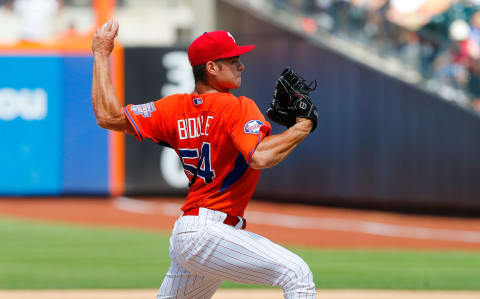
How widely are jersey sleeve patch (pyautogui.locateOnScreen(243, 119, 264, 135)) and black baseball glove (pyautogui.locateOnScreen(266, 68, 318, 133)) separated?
15cm

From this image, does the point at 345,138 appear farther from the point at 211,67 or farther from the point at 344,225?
the point at 211,67

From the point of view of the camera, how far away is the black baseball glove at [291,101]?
12.3 ft

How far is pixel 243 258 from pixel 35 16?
14363 millimetres

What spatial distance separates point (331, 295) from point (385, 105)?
25.7 feet

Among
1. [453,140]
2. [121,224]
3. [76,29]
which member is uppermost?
[76,29]

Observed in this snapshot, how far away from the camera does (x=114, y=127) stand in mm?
4051

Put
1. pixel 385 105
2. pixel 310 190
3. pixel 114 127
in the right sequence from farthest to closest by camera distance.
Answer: pixel 310 190 < pixel 385 105 < pixel 114 127

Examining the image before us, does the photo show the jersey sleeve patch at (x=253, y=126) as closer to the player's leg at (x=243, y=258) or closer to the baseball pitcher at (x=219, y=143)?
the baseball pitcher at (x=219, y=143)

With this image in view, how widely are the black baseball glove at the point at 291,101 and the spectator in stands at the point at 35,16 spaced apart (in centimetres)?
1409

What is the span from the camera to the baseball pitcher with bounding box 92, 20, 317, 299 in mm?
3748

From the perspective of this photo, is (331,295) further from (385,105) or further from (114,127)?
(385,105)

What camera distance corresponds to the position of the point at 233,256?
12.5ft

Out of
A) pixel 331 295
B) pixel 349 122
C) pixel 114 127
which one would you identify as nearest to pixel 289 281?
pixel 114 127

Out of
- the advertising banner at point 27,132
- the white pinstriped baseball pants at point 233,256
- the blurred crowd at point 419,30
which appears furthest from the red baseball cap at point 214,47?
the advertising banner at point 27,132
